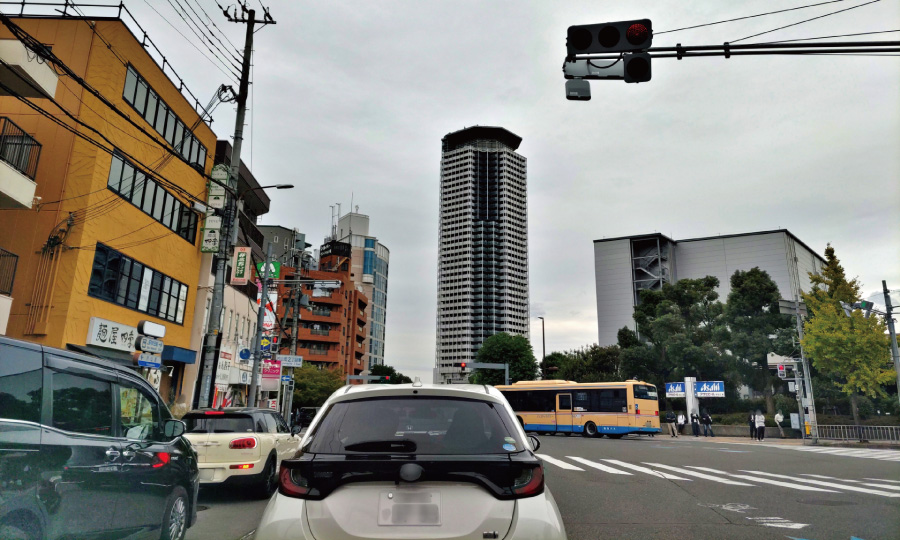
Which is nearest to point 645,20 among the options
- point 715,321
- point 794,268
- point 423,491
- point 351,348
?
point 423,491

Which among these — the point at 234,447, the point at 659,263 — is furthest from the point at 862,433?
the point at 659,263

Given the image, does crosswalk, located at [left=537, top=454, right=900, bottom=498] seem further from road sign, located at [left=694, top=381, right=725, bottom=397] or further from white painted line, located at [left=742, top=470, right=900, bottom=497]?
road sign, located at [left=694, top=381, right=725, bottom=397]

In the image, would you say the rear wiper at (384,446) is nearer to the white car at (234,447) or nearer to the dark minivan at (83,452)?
the dark minivan at (83,452)

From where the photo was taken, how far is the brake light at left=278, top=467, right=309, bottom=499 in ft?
10.1

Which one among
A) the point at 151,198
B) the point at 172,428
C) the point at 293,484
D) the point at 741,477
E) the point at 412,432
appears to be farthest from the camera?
the point at 151,198

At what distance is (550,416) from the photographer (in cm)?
3422

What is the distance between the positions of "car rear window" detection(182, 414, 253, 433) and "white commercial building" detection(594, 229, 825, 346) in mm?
91654

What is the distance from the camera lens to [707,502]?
9445 millimetres

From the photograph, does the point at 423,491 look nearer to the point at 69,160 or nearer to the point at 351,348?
the point at 69,160

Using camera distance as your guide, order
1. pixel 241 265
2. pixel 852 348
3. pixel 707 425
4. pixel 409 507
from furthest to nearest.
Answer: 1. pixel 707 425
2. pixel 852 348
3. pixel 241 265
4. pixel 409 507

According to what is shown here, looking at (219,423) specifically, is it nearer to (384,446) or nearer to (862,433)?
(384,446)

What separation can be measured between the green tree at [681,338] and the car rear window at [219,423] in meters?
44.0

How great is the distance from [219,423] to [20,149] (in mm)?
14203

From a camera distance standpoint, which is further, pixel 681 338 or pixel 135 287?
pixel 681 338
